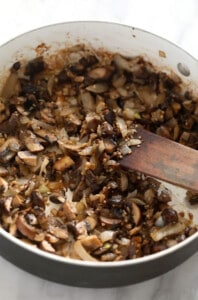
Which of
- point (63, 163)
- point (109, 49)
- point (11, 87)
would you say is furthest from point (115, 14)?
point (63, 163)

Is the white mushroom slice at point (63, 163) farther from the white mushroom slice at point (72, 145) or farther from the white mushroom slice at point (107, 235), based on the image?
the white mushroom slice at point (107, 235)

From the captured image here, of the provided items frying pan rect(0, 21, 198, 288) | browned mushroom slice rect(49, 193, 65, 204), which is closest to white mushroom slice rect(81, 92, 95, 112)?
frying pan rect(0, 21, 198, 288)

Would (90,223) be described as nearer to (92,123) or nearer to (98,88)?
(92,123)

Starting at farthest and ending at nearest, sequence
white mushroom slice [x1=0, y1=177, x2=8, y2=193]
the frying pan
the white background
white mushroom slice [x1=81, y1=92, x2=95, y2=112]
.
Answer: the white background < white mushroom slice [x1=81, y1=92, x2=95, y2=112] < white mushroom slice [x1=0, y1=177, x2=8, y2=193] < the frying pan

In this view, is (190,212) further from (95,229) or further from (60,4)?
(60,4)

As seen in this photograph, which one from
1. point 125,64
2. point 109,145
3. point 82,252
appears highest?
point 125,64

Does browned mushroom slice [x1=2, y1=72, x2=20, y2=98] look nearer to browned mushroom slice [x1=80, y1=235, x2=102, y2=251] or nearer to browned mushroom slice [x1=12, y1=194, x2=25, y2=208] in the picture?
browned mushroom slice [x1=12, y1=194, x2=25, y2=208]
